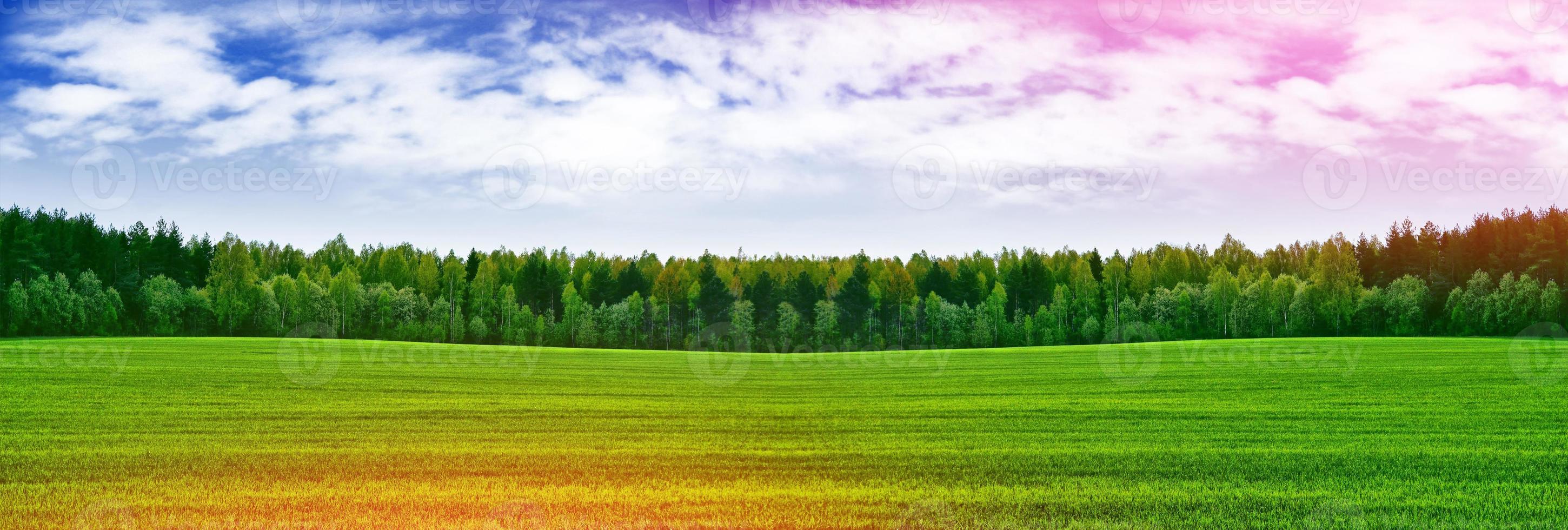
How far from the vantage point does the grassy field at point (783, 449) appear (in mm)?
11406

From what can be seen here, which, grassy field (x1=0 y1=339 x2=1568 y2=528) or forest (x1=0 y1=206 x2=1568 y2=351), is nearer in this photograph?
grassy field (x1=0 y1=339 x2=1568 y2=528)

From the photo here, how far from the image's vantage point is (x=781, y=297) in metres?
84.9

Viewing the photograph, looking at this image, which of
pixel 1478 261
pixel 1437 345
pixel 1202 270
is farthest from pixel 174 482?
pixel 1202 270

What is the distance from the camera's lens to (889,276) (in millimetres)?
89250

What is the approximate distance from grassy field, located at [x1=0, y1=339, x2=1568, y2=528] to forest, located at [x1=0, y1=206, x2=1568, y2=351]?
45.5m

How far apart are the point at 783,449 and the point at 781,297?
6870cm

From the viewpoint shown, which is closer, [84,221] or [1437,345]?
[1437,345]

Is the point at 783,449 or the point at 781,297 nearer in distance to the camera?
the point at 783,449

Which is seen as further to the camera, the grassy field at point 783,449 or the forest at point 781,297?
the forest at point 781,297

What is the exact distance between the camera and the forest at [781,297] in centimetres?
6850

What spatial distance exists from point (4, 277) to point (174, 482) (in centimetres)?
7167

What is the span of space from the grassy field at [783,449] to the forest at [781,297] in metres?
45.5

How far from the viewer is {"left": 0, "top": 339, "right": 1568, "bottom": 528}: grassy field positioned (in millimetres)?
11406

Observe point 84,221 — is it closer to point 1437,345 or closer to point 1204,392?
point 1204,392
